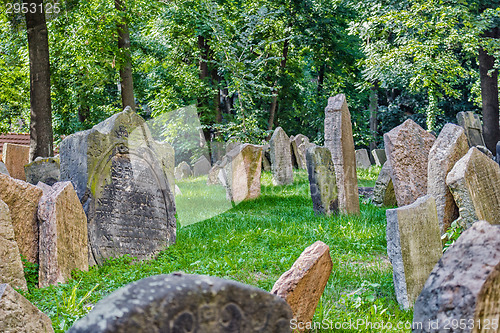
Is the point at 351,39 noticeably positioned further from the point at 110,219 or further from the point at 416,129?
the point at 110,219

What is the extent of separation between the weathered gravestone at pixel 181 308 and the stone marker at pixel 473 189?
3718 millimetres

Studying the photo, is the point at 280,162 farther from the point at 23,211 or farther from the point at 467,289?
the point at 467,289

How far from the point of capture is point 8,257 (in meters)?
4.38

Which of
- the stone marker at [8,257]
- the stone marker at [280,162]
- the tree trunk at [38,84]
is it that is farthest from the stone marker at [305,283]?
the stone marker at [280,162]

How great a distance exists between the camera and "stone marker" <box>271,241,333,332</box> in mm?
3387

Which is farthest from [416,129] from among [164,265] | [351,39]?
[351,39]

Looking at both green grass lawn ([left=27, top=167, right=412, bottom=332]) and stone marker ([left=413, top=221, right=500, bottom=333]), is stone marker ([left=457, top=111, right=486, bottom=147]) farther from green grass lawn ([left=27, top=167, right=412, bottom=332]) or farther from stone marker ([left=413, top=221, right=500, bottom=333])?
stone marker ([left=413, top=221, right=500, bottom=333])

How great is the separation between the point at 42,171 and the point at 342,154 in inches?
219

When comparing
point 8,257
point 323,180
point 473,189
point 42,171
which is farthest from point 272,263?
point 42,171

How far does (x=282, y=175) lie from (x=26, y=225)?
9.09m

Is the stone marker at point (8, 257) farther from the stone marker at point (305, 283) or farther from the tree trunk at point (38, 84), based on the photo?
the tree trunk at point (38, 84)

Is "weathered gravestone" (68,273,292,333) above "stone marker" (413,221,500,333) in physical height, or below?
above

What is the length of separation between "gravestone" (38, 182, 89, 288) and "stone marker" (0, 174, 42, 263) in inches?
4.7

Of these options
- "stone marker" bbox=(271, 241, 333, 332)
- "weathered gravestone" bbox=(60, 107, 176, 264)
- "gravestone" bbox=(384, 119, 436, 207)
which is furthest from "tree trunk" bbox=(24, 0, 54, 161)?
"stone marker" bbox=(271, 241, 333, 332)
